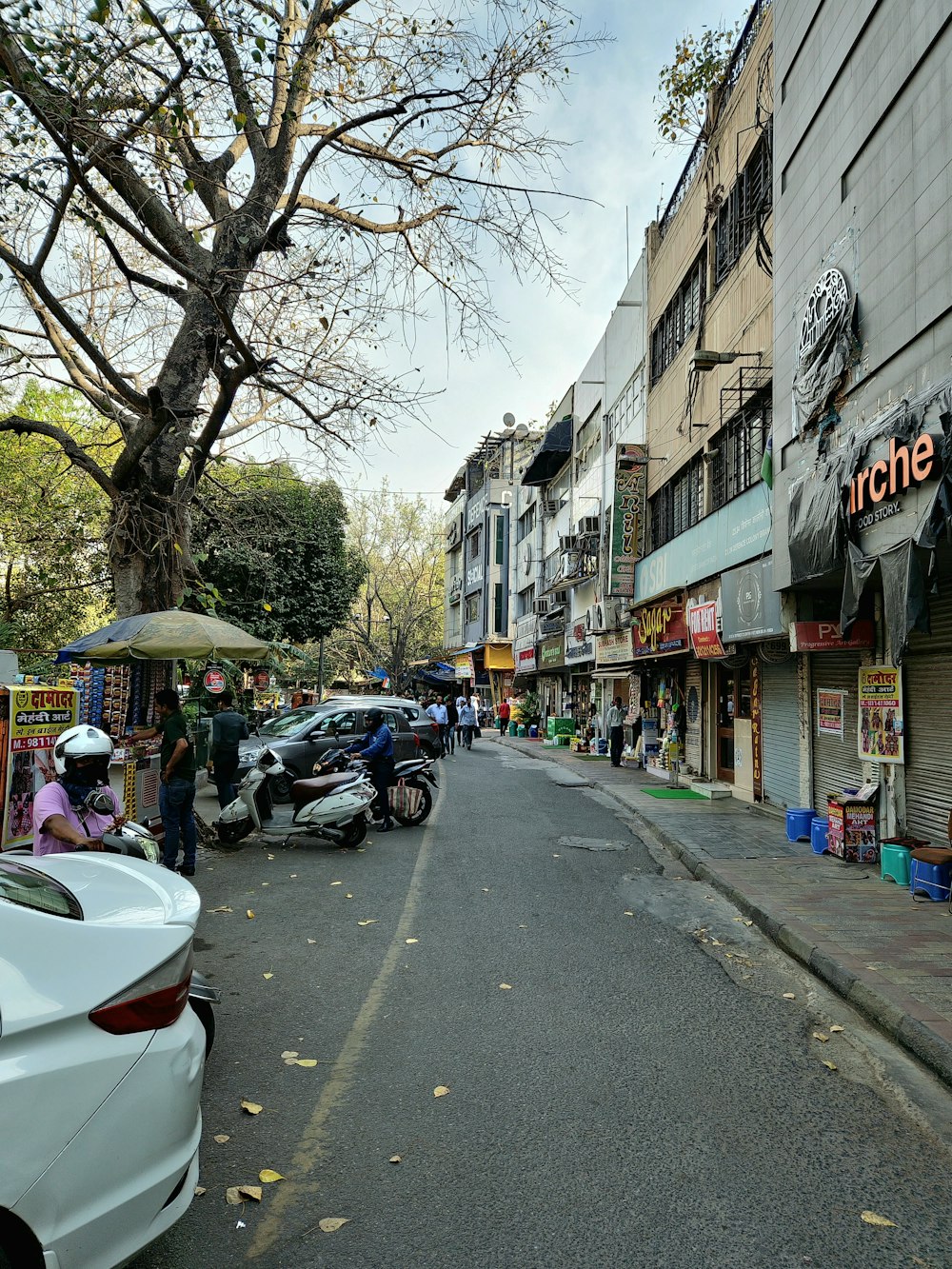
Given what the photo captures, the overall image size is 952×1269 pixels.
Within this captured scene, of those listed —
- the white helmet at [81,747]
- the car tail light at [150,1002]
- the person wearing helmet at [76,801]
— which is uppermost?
the white helmet at [81,747]

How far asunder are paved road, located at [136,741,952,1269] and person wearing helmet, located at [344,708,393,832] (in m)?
4.04

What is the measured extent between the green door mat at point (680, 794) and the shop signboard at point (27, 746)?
11.8m

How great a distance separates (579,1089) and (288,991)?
214cm

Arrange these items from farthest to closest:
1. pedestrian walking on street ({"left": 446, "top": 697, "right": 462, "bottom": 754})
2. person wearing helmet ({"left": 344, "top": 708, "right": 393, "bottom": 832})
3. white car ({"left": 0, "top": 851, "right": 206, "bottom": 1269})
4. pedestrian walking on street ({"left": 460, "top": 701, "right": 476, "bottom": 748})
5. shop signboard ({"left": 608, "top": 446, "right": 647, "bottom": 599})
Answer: pedestrian walking on street ({"left": 460, "top": 701, "right": 476, "bottom": 748}) → pedestrian walking on street ({"left": 446, "top": 697, "right": 462, "bottom": 754}) → shop signboard ({"left": 608, "top": 446, "right": 647, "bottom": 599}) → person wearing helmet ({"left": 344, "top": 708, "right": 393, "bottom": 832}) → white car ({"left": 0, "top": 851, "right": 206, "bottom": 1269})

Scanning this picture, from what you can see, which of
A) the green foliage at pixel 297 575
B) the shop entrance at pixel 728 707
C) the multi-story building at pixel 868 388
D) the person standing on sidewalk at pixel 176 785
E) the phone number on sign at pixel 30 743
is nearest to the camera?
the phone number on sign at pixel 30 743

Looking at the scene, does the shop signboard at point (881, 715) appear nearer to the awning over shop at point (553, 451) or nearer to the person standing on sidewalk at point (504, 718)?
the awning over shop at point (553, 451)

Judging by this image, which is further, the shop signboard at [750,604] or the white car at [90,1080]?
the shop signboard at [750,604]

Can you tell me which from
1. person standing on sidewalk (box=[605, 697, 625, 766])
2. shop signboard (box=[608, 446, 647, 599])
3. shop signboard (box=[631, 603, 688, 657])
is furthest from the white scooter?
person standing on sidewalk (box=[605, 697, 625, 766])

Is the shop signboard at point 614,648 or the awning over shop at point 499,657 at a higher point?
the awning over shop at point 499,657

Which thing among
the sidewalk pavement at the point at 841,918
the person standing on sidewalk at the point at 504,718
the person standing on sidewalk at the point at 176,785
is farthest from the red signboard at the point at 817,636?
the person standing on sidewalk at the point at 504,718

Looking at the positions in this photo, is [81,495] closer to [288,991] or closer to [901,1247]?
[288,991]

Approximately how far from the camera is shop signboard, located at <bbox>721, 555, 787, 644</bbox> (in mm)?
11922

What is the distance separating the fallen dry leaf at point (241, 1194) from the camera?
3.18 metres

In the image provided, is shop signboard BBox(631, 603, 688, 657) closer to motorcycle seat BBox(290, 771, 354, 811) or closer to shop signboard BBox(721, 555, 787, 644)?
shop signboard BBox(721, 555, 787, 644)
